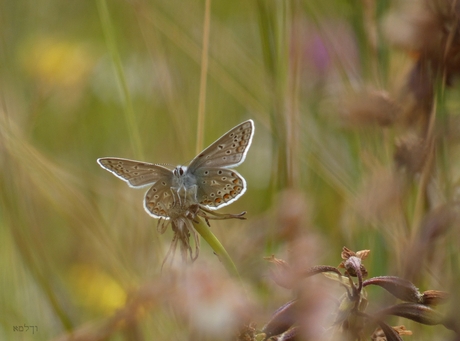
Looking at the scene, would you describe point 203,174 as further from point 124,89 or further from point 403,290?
point 403,290

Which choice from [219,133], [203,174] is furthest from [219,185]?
[219,133]

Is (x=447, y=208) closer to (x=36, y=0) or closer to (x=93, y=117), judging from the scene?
(x=93, y=117)

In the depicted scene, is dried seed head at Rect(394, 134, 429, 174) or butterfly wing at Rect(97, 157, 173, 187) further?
butterfly wing at Rect(97, 157, 173, 187)

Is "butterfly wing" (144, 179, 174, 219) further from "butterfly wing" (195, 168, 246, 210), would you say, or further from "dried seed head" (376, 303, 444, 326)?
"dried seed head" (376, 303, 444, 326)

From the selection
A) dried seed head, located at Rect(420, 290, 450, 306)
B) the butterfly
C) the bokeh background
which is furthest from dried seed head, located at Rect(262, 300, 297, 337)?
the butterfly

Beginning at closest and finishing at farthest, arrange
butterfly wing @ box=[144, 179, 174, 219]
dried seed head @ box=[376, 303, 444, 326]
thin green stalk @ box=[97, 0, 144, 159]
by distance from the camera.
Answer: dried seed head @ box=[376, 303, 444, 326] → butterfly wing @ box=[144, 179, 174, 219] → thin green stalk @ box=[97, 0, 144, 159]

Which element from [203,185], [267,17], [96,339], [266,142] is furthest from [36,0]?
[96,339]

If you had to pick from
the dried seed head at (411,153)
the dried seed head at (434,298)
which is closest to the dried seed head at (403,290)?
the dried seed head at (434,298)
